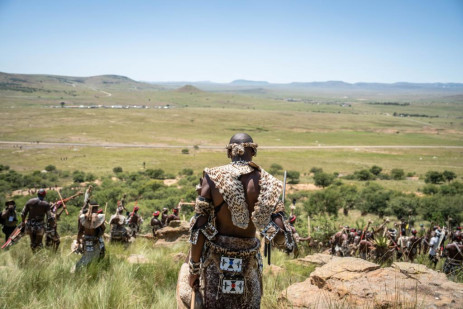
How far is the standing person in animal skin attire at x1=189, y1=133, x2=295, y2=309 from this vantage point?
356cm

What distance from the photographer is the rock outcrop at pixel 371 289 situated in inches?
170

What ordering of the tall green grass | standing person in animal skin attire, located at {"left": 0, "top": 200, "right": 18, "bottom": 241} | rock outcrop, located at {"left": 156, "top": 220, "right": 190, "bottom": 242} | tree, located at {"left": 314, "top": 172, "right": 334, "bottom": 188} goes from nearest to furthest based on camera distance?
the tall green grass → standing person in animal skin attire, located at {"left": 0, "top": 200, "right": 18, "bottom": 241} → rock outcrop, located at {"left": 156, "top": 220, "right": 190, "bottom": 242} → tree, located at {"left": 314, "top": 172, "right": 334, "bottom": 188}

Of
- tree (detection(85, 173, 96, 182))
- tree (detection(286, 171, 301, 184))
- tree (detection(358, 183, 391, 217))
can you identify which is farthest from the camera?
tree (detection(286, 171, 301, 184))

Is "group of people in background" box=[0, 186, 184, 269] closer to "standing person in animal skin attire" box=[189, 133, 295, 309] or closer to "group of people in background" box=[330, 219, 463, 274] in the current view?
"standing person in animal skin attire" box=[189, 133, 295, 309]

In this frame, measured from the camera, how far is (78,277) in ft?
17.6

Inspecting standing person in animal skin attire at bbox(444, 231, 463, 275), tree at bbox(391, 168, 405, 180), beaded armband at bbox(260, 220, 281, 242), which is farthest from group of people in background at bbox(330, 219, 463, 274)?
tree at bbox(391, 168, 405, 180)

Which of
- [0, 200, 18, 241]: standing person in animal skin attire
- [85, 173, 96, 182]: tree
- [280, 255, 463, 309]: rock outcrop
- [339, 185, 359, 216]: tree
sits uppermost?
[280, 255, 463, 309]: rock outcrop

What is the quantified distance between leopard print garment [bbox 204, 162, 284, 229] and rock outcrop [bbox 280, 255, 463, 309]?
4.97 feet

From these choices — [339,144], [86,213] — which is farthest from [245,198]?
[339,144]

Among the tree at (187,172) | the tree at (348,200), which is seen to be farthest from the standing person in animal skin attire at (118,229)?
the tree at (187,172)

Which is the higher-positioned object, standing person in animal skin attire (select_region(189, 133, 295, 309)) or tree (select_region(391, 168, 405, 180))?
standing person in animal skin attire (select_region(189, 133, 295, 309))

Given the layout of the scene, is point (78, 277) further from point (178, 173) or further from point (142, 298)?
point (178, 173)

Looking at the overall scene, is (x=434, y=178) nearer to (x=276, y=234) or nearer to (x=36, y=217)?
(x=36, y=217)

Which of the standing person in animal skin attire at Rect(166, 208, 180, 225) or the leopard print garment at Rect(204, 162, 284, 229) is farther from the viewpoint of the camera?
the standing person in animal skin attire at Rect(166, 208, 180, 225)
